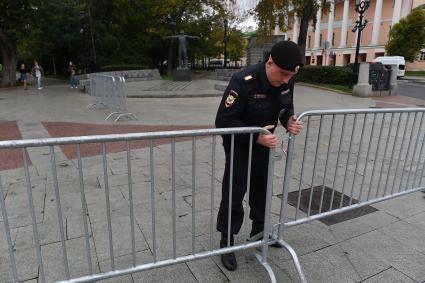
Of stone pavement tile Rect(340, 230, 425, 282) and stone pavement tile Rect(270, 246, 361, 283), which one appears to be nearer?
stone pavement tile Rect(270, 246, 361, 283)

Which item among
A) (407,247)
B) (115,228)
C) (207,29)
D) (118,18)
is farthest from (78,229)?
(207,29)

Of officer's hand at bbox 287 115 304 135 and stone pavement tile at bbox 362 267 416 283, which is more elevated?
officer's hand at bbox 287 115 304 135

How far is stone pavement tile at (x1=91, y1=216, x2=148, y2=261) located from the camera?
309 centimetres

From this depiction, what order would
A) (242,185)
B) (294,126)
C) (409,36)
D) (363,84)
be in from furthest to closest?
(409,36) → (363,84) → (242,185) → (294,126)

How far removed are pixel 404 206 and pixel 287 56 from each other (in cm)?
299

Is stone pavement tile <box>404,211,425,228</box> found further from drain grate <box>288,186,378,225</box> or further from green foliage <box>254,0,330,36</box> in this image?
green foliage <box>254,0,330,36</box>

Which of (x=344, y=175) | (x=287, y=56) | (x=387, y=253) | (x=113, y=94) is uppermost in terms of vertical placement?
(x=287, y=56)

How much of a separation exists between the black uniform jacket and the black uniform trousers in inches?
6.1

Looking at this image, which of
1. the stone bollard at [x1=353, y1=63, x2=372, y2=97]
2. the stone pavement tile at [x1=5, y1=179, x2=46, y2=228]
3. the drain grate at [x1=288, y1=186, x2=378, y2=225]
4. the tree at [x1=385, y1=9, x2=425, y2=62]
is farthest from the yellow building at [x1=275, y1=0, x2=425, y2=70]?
the stone pavement tile at [x1=5, y1=179, x2=46, y2=228]

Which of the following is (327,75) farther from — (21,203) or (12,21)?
(21,203)

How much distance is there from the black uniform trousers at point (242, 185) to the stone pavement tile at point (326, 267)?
1.66 feet

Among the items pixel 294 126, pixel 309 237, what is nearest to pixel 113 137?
pixel 294 126

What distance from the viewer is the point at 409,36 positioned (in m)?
36.3

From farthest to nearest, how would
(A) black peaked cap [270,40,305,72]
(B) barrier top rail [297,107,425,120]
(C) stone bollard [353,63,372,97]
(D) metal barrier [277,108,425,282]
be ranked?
(C) stone bollard [353,63,372,97] < (D) metal barrier [277,108,425,282] < (B) barrier top rail [297,107,425,120] < (A) black peaked cap [270,40,305,72]
